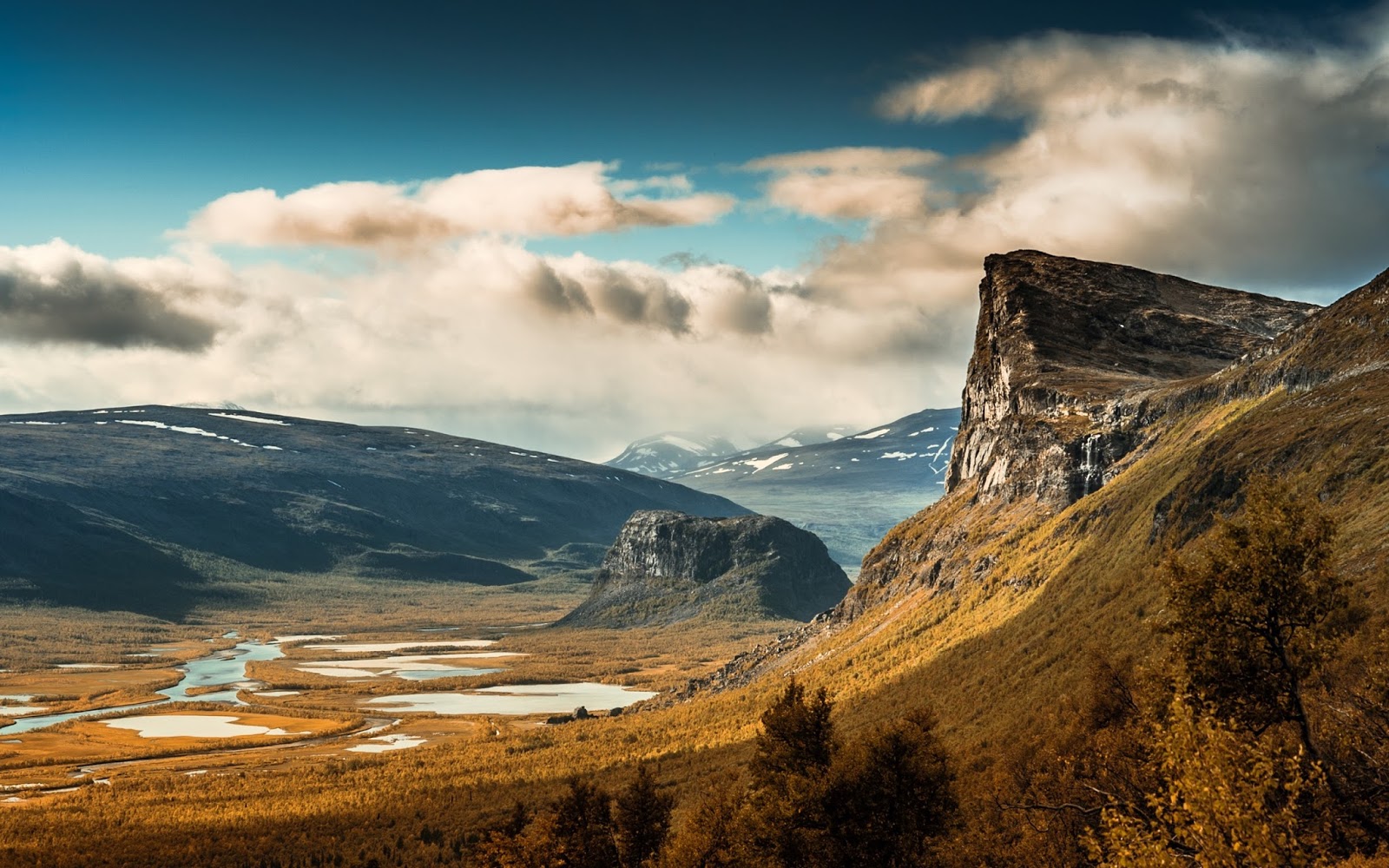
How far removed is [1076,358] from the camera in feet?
500

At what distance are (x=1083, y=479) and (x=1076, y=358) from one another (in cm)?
4139

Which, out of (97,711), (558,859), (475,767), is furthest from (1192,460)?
(97,711)

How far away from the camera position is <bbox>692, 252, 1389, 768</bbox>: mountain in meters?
65.4

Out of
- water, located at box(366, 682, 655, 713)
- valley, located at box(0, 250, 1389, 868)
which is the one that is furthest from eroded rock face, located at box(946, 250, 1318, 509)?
water, located at box(366, 682, 655, 713)

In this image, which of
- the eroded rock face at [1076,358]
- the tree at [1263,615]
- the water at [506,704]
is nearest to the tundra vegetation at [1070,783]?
the tree at [1263,615]

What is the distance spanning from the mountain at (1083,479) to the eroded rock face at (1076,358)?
0.38 meters

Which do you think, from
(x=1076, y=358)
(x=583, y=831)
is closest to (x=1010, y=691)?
(x=583, y=831)

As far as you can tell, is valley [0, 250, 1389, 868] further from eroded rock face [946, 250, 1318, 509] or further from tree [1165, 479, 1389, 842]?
eroded rock face [946, 250, 1318, 509]

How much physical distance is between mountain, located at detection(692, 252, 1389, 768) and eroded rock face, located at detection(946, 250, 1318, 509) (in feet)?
1.26

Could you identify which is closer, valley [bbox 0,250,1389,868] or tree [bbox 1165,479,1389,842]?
tree [bbox 1165,479,1389,842]

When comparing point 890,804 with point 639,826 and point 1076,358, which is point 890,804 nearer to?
point 639,826

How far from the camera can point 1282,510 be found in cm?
3409

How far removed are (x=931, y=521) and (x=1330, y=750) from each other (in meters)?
118

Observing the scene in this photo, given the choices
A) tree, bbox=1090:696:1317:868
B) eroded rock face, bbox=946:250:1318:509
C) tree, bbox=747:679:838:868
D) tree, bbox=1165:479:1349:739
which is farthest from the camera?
eroded rock face, bbox=946:250:1318:509
